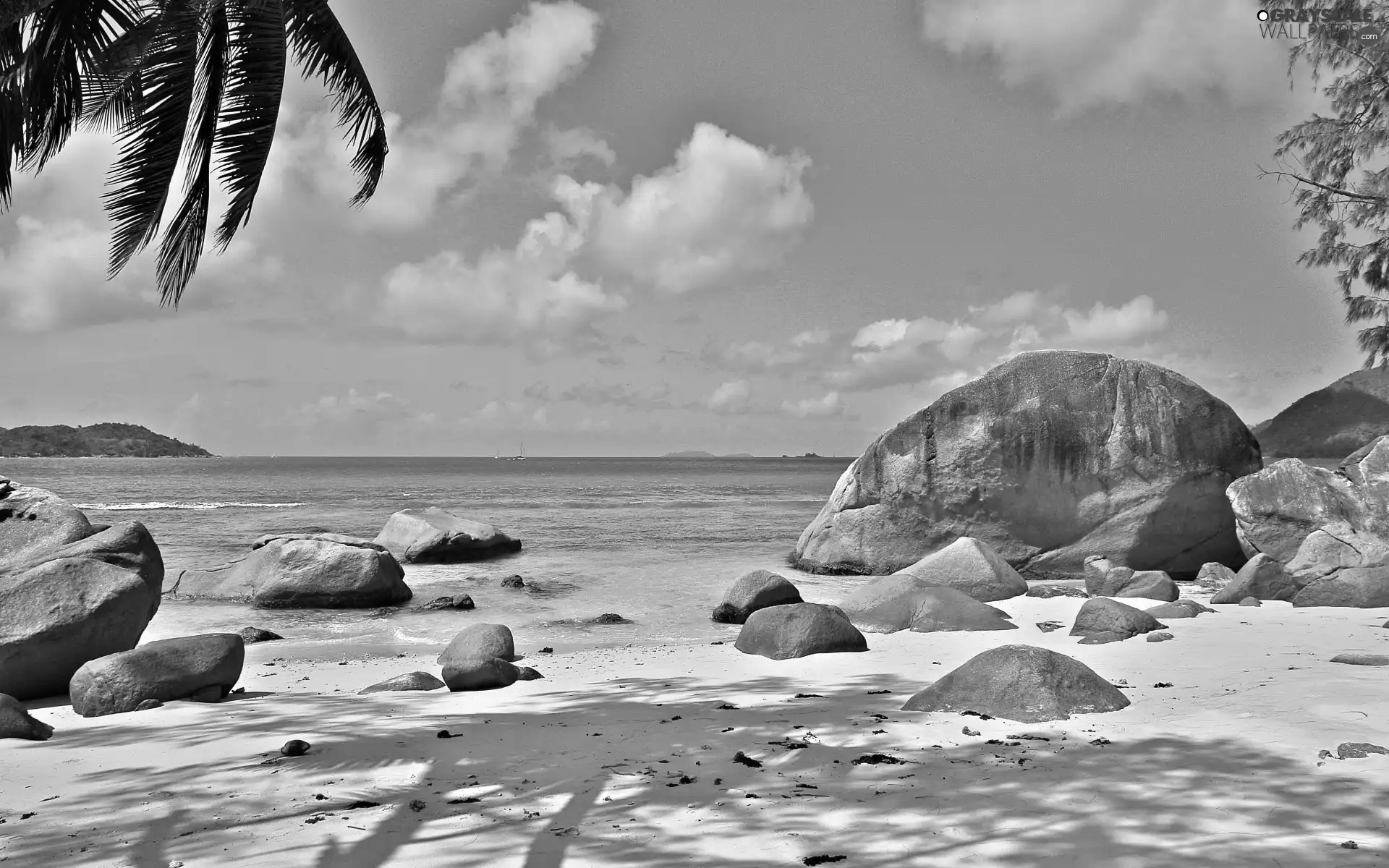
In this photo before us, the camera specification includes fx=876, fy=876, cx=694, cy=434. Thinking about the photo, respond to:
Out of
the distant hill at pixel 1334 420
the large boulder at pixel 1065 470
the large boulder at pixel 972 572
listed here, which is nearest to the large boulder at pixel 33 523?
the large boulder at pixel 972 572

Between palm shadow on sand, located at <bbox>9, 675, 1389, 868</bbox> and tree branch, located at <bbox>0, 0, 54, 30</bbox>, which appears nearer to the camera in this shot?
palm shadow on sand, located at <bbox>9, 675, 1389, 868</bbox>

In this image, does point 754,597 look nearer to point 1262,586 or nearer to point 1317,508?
point 1262,586

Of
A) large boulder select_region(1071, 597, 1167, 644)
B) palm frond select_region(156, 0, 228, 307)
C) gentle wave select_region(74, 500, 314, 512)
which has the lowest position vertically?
gentle wave select_region(74, 500, 314, 512)

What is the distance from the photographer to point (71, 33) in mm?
6629

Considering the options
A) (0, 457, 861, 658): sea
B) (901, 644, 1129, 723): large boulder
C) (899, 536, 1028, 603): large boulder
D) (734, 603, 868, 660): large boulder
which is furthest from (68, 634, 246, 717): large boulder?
(899, 536, 1028, 603): large boulder

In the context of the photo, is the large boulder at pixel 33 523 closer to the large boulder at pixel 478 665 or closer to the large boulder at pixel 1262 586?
the large boulder at pixel 478 665

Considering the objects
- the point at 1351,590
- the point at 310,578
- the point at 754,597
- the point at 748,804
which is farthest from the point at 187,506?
the point at 1351,590

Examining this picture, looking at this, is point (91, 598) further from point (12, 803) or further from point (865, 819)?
point (865, 819)

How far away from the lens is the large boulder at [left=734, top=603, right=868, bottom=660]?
8.12 metres

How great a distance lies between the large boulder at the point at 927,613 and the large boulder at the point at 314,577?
7298 mm

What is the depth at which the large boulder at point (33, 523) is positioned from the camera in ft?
26.6

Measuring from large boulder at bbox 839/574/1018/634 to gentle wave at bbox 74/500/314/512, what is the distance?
33623 millimetres

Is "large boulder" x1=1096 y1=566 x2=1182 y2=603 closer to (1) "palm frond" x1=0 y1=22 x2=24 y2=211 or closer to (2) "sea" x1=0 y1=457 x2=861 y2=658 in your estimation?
(2) "sea" x1=0 y1=457 x2=861 y2=658

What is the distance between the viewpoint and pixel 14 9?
534 centimetres
